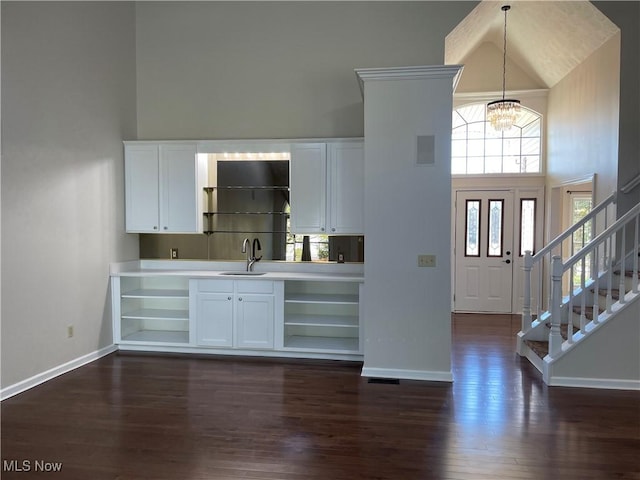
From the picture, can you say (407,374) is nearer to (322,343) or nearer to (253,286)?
(322,343)

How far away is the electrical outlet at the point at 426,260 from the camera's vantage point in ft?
12.7

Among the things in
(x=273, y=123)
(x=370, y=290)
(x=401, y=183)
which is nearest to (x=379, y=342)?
(x=370, y=290)

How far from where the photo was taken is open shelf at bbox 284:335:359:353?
14.6 ft

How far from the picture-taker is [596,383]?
3744 mm

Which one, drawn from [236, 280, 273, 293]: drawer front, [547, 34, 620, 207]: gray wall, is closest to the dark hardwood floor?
[236, 280, 273, 293]: drawer front

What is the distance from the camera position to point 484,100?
688cm

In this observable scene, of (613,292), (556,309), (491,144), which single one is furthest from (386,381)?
(491,144)

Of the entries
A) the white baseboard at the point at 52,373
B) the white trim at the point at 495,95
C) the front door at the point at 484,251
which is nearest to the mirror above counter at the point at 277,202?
the white baseboard at the point at 52,373

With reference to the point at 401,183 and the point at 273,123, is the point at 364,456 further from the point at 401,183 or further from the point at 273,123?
the point at 273,123

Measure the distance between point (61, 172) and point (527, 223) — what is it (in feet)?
20.7

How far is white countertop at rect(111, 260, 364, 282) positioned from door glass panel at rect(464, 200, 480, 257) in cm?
292

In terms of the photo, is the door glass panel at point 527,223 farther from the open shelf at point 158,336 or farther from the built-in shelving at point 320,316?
the open shelf at point 158,336

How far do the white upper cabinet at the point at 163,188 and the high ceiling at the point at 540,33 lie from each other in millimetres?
3199

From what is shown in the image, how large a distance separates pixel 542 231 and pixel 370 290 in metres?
4.10
